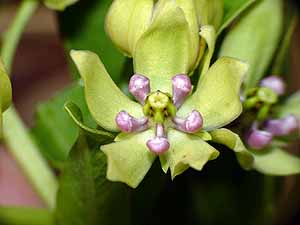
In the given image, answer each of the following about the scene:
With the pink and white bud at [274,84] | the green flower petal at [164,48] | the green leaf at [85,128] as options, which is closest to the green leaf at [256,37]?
the pink and white bud at [274,84]

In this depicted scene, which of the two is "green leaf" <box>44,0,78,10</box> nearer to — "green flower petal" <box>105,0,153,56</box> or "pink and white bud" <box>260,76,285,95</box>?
"green flower petal" <box>105,0,153,56</box>

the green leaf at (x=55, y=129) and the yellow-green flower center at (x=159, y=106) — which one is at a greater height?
the yellow-green flower center at (x=159, y=106)

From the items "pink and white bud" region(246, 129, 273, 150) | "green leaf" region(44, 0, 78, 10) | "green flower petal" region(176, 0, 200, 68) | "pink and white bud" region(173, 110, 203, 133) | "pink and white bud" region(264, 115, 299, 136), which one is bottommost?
"pink and white bud" region(264, 115, 299, 136)

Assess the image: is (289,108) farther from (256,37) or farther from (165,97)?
(165,97)

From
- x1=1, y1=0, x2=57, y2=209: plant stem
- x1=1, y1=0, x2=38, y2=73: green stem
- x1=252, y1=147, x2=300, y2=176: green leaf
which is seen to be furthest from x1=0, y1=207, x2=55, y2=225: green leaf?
x1=252, y1=147, x2=300, y2=176: green leaf

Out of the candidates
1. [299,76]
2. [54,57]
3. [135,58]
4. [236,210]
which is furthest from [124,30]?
[54,57]

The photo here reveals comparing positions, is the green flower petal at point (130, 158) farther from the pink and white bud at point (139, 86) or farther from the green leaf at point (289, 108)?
the green leaf at point (289, 108)

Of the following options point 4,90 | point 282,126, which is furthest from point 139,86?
point 282,126
